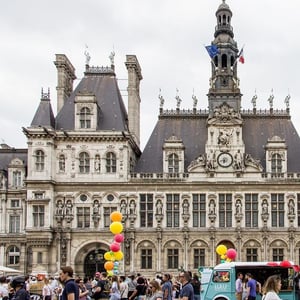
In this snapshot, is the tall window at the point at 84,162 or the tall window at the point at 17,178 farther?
the tall window at the point at 17,178

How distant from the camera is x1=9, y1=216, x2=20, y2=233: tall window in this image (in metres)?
58.3

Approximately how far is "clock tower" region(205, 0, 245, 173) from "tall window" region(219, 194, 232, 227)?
2054 mm

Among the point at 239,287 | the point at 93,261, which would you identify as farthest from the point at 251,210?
the point at 239,287

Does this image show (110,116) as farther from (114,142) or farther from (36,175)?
(36,175)

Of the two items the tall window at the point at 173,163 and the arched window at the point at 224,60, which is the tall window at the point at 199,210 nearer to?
the tall window at the point at 173,163

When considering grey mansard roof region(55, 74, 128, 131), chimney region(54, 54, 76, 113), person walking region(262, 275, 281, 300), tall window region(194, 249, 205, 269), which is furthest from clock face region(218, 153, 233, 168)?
person walking region(262, 275, 281, 300)

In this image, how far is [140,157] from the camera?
194 feet

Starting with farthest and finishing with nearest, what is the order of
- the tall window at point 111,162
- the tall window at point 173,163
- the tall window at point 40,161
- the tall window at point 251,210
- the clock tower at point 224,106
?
1. the tall window at point 173,163
2. the tall window at point 111,162
3. the clock tower at point 224,106
4. the tall window at point 40,161
5. the tall window at point 251,210

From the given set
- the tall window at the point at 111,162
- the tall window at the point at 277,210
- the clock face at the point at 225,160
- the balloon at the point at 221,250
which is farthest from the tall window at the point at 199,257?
the balloon at the point at 221,250

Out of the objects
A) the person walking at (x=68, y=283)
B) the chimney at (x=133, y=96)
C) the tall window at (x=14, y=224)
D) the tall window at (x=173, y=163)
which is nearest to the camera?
the person walking at (x=68, y=283)

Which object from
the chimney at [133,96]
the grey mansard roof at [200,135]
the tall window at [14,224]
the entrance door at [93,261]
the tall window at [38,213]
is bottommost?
the entrance door at [93,261]

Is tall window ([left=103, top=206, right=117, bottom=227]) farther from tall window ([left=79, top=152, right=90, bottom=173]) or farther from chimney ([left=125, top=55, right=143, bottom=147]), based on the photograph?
chimney ([left=125, top=55, right=143, bottom=147])

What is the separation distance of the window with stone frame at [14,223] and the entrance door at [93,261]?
633cm

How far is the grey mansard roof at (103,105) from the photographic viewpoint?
57.6m
